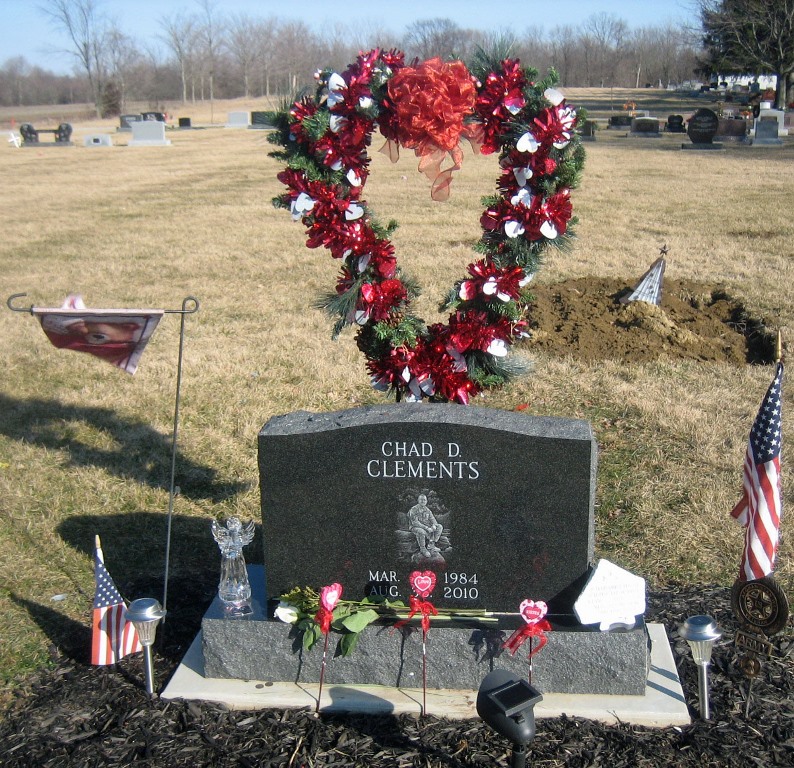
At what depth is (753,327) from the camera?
956cm

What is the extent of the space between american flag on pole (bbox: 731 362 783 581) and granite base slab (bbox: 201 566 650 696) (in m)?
0.57

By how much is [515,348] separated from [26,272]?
27.5 feet

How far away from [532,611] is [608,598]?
0.36m

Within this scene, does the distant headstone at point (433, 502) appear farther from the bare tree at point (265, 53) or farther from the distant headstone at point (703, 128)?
the bare tree at point (265, 53)

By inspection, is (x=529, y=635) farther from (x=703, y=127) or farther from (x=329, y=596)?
(x=703, y=127)

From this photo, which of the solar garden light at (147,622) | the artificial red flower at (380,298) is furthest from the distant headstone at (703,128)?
the solar garden light at (147,622)

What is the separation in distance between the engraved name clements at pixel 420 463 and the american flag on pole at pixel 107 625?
1400 mm

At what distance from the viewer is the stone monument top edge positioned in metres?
3.99

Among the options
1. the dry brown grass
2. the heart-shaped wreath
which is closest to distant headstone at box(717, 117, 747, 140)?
the dry brown grass

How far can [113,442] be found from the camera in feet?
24.0

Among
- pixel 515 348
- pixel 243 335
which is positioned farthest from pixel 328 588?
pixel 243 335

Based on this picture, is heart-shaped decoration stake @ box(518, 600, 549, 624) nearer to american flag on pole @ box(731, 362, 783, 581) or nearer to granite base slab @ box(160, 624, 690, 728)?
granite base slab @ box(160, 624, 690, 728)

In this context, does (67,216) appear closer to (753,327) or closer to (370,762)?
(753,327)

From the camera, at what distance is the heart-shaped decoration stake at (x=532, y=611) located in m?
3.94
